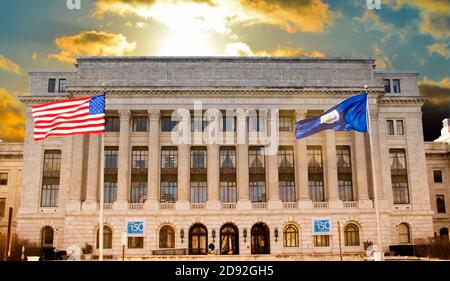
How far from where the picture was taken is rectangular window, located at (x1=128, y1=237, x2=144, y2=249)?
2219 inches

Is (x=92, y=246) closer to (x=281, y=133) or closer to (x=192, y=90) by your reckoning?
(x=192, y=90)

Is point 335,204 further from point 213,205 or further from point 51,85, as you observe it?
point 51,85

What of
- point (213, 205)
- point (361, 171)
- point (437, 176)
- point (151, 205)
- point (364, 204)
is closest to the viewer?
point (151, 205)

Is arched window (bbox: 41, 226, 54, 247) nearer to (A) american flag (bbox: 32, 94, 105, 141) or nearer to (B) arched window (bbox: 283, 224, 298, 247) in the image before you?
(B) arched window (bbox: 283, 224, 298, 247)

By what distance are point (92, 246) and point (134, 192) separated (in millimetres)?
7948

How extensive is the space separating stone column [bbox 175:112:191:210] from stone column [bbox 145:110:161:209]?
2.66 meters

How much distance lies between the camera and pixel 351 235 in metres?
57.5

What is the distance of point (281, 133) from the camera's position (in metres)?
61.3

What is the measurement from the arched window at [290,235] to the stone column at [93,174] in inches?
890

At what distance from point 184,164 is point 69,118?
3174cm

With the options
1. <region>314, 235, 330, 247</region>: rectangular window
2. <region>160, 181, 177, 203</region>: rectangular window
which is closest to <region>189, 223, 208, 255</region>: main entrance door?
<region>160, 181, 177, 203</region>: rectangular window

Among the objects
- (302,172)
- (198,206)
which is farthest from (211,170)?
(302,172)
